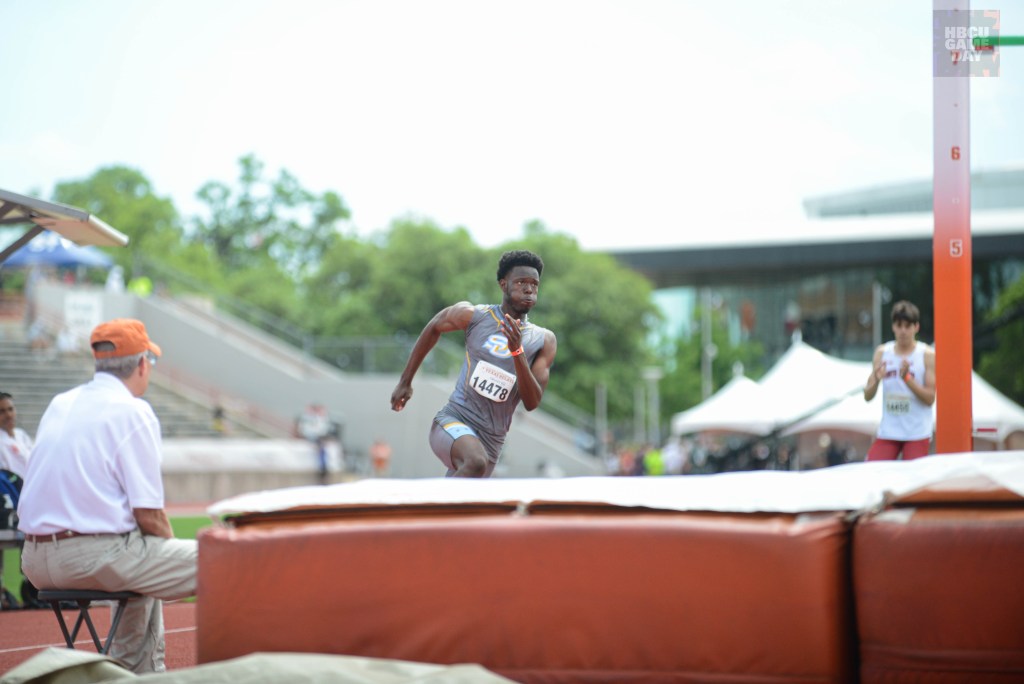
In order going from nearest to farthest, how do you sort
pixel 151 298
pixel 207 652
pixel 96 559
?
pixel 207 652
pixel 96 559
pixel 151 298

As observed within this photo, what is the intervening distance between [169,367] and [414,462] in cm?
802

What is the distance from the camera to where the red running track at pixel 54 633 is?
5.86 metres

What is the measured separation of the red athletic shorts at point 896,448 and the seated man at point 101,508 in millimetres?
5911

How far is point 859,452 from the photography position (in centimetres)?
2739

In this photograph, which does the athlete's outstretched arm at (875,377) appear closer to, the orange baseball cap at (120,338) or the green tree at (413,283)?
the orange baseball cap at (120,338)

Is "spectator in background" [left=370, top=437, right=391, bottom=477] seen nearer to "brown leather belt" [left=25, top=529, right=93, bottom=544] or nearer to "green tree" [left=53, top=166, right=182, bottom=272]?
"brown leather belt" [left=25, top=529, right=93, bottom=544]

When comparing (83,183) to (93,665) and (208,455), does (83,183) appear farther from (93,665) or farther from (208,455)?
(93,665)

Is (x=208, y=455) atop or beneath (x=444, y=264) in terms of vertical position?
beneath

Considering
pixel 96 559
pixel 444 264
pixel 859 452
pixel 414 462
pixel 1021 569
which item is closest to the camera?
pixel 1021 569

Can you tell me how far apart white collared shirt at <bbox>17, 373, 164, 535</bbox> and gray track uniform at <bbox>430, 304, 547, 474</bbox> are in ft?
7.64

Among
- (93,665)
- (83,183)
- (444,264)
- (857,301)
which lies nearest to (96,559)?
(93,665)

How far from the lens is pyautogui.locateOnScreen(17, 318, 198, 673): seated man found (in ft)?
15.1

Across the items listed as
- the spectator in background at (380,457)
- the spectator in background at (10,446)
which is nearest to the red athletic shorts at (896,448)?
the spectator in background at (10,446)

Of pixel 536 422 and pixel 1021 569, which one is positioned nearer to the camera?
pixel 1021 569
